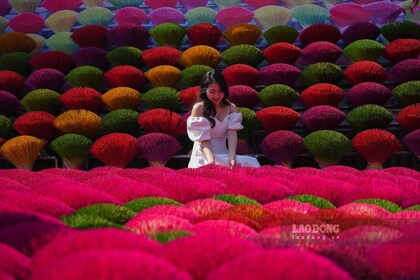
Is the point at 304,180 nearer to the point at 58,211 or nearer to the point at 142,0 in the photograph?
the point at 58,211

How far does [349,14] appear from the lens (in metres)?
4.54

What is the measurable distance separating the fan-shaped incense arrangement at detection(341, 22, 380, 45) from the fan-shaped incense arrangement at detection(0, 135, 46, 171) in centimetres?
240

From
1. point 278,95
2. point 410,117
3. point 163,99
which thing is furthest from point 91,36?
point 410,117

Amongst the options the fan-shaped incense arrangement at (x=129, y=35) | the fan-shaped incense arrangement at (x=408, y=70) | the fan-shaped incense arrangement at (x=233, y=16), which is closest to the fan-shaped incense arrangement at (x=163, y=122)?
the fan-shaped incense arrangement at (x=129, y=35)

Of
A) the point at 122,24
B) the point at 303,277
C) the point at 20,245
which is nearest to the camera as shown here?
the point at 303,277

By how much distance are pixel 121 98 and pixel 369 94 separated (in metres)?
1.63

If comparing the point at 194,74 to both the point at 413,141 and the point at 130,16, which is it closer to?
the point at 130,16

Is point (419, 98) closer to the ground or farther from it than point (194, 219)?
closer to the ground

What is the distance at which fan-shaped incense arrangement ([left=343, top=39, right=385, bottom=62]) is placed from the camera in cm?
398

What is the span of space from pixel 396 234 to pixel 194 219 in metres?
0.37

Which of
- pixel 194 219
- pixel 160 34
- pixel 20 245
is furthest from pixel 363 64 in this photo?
pixel 20 245

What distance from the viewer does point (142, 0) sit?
16.7ft

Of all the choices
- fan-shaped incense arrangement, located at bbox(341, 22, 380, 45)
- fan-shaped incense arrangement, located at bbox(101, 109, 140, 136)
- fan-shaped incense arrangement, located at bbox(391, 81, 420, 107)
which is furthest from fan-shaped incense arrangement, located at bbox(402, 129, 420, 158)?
fan-shaped incense arrangement, located at bbox(101, 109, 140, 136)

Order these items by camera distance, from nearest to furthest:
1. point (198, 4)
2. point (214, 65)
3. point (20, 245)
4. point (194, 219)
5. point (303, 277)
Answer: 1. point (303, 277)
2. point (20, 245)
3. point (194, 219)
4. point (214, 65)
5. point (198, 4)
